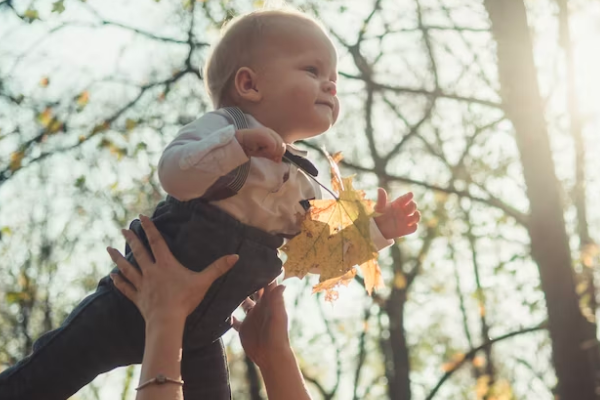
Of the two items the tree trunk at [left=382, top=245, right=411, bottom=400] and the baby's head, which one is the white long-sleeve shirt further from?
the tree trunk at [left=382, top=245, right=411, bottom=400]

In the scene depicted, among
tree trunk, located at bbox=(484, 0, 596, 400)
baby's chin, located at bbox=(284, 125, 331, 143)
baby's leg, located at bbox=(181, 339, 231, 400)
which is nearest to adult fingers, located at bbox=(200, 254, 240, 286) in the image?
baby's leg, located at bbox=(181, 339, 231, 400)

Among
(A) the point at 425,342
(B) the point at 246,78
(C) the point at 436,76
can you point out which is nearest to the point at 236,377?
(A) the point at 425,342

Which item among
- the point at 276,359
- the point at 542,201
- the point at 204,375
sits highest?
the point at 542,201

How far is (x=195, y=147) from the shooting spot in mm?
1988

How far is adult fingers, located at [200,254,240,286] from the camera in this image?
7.02 ft

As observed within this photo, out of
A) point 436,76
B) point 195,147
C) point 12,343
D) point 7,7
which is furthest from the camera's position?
point 12,343

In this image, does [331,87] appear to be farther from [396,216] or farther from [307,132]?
[396,216]

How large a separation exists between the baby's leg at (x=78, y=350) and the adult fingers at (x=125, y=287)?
0.17 feet

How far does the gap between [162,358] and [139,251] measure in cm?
37

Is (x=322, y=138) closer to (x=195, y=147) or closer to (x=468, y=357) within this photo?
(x=468, y=357)

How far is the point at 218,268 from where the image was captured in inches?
84.6

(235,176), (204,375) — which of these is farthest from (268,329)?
(235,176)

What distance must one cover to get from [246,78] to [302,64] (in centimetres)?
18

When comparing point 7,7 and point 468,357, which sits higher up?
point 7,7
